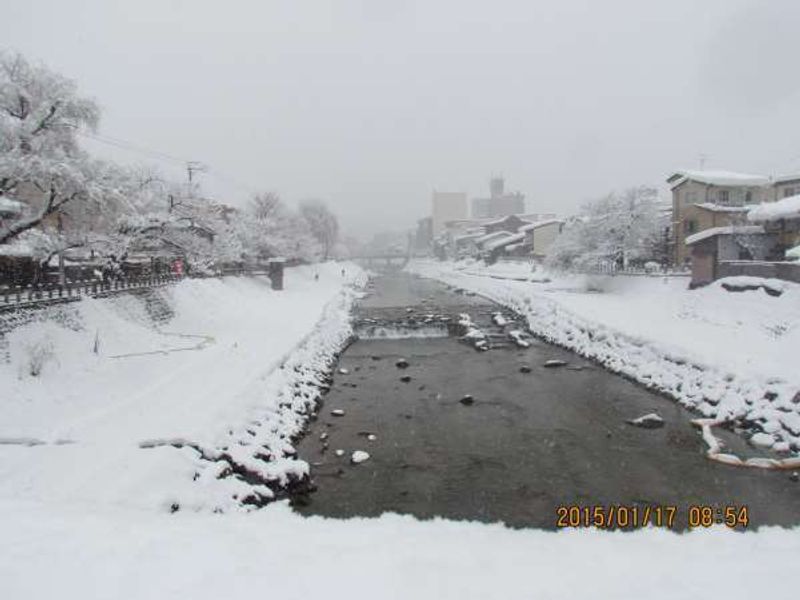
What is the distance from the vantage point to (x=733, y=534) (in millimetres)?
8102

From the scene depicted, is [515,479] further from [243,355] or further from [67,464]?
[243,355]

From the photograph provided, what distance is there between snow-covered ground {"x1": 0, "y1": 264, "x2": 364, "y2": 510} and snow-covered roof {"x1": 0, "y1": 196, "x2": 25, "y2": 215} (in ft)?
17.2

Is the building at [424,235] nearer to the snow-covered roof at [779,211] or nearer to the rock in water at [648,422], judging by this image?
the snow-covered roof at [779,211]

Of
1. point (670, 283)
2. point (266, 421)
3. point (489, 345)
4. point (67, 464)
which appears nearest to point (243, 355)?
point (266, 421)

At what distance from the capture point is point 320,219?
89938mm

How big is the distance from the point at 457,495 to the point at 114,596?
250 inches

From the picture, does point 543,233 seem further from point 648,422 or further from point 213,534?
point 213,534

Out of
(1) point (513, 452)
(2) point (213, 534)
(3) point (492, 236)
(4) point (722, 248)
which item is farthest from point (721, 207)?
(3) point (492, 236)

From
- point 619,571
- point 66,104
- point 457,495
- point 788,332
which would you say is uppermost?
point 66,104

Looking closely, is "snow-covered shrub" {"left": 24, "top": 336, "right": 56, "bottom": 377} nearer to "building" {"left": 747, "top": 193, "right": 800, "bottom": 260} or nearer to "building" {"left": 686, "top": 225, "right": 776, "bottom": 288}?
"building" {"left": 686, "top": 225, "right": 776, "bottom": 288}

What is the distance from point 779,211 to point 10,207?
36.6 meters

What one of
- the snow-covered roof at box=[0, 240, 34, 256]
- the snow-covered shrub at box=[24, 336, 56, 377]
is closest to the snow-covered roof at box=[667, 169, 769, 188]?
the snow-covered shrub at box=[24, 336, 56, 377]

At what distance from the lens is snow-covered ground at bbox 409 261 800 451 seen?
13992mm

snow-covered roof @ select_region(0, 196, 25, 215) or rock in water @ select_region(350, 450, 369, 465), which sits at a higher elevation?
snow-covered roof @ select_region(0, 196, 25, 215)
